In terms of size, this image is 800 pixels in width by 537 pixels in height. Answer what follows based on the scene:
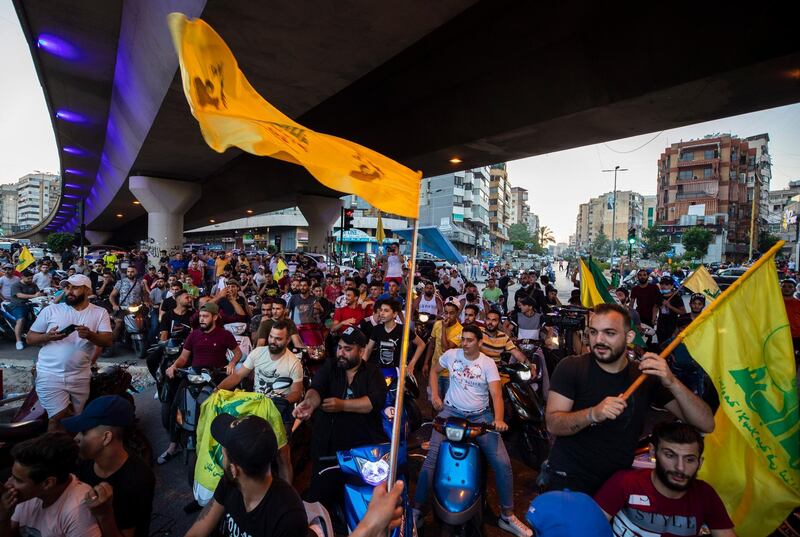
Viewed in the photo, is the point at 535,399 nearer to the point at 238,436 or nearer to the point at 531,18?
the point at 238,436

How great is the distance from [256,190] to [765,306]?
1032 inches

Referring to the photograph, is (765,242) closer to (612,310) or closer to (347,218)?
(347,218)

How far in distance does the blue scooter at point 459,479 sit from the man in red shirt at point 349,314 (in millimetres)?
3840

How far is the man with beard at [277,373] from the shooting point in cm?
423

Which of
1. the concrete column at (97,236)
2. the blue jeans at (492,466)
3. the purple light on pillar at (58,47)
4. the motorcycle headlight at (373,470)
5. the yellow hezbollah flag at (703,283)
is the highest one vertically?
the purple light on pillar at (58,47)

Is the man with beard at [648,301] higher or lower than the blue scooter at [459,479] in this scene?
higher

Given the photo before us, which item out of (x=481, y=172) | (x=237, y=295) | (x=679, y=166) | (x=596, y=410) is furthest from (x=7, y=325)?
(x=679, y=166)

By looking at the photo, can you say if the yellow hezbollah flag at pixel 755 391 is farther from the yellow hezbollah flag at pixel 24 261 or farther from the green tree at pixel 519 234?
the green tree at pixel 519 234

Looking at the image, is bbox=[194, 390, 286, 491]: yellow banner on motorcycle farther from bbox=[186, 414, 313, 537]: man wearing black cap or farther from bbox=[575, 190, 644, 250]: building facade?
bbox=[575, 190, 644, 250]: building facade

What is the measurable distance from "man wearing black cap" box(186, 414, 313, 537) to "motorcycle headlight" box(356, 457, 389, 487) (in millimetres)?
1029

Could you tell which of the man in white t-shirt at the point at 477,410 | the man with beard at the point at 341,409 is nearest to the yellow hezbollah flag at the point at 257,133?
the man with beard at the point at 341,409

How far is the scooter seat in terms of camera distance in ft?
12.1

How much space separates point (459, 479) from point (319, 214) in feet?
81.9

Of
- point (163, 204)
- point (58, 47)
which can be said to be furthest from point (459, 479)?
point (163, 204)
